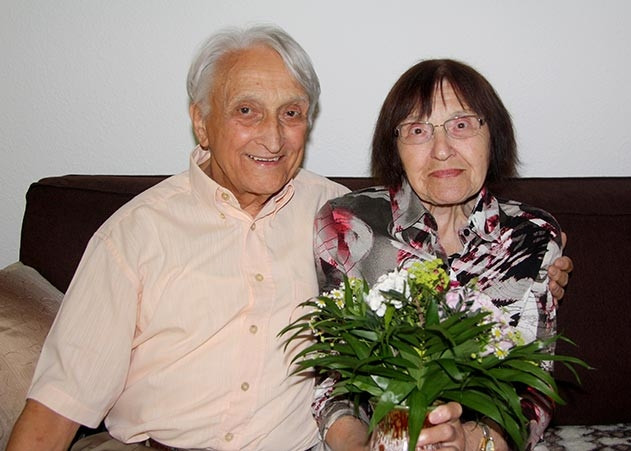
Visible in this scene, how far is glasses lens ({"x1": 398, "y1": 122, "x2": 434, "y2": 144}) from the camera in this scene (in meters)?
1.77

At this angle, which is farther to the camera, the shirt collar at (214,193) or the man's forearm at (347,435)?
the shirt collar at (214,193)

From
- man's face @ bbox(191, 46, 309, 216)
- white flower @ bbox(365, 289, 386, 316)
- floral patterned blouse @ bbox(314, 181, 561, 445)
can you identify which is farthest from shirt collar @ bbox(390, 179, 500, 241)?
white flower @ bbox(365, 289, 386, 316)

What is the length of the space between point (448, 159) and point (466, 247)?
8.5 inches

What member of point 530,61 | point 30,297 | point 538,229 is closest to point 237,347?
point 30,297

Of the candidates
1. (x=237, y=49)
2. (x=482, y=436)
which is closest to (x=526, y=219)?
(x=482, y=436)

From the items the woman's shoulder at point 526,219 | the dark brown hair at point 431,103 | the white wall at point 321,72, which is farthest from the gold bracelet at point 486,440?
the white wall at point 321,72

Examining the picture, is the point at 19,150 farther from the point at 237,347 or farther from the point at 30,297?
the point at 237,347

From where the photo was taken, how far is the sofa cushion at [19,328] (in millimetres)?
1640

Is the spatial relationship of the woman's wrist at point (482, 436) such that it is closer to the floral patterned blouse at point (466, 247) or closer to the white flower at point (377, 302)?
the floral patterned blouse at point (466, 247)

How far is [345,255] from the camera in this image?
1756 mm

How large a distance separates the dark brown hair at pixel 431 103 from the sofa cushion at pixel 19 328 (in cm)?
91

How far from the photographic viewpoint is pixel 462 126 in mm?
1770

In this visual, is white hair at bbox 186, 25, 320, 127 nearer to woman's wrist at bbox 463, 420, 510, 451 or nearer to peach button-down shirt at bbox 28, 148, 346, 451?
peach button-down shirt at bbox 28, 148, 346, 451

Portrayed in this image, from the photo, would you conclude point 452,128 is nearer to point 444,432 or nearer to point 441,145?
point 441,145
